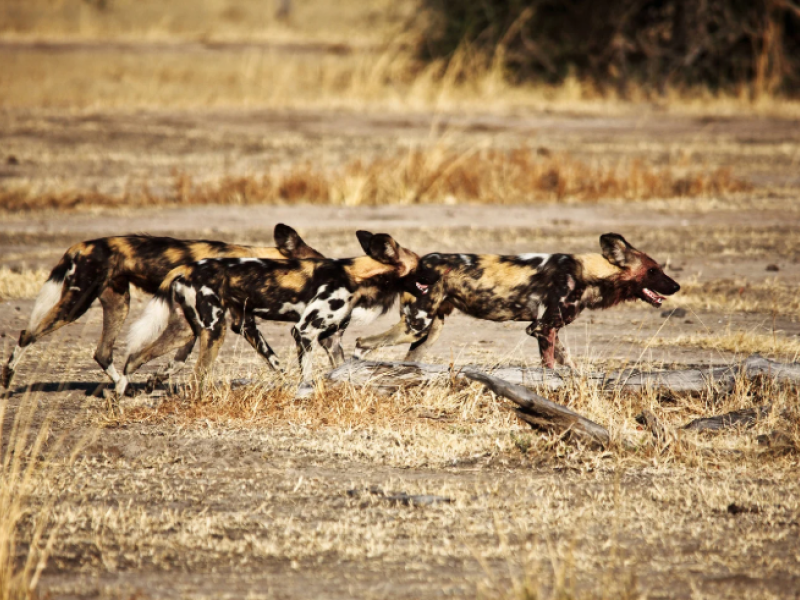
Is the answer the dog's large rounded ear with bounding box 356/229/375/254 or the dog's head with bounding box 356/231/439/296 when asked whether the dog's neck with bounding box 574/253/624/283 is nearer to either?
the dog's head with bounding box 356/231/439/296

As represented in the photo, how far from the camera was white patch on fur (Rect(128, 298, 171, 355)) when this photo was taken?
6.73 meters

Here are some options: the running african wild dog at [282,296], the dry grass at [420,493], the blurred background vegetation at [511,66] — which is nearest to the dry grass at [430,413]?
the dry grass at [420,493]

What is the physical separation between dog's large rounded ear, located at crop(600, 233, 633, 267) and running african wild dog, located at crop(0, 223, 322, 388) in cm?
232

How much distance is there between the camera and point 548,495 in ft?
17.6

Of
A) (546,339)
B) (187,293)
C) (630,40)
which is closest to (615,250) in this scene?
(546,339)

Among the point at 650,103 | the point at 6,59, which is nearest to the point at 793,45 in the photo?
the point at 650,103

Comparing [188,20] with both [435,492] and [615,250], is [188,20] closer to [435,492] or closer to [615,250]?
[615,250]

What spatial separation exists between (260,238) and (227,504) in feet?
24.9

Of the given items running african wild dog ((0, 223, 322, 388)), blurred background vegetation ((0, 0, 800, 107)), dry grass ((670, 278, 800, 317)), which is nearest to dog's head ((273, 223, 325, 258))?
running african wild dog ((0, 223, 322, 388))

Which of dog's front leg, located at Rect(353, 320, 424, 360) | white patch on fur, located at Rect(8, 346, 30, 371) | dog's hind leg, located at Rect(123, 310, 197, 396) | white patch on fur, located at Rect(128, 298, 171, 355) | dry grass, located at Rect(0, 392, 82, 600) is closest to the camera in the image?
dry grass, located at Rect(0, 392, 82, 600)

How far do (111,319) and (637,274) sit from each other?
3.22 m

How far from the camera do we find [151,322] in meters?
6.74

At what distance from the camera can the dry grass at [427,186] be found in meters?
14.6

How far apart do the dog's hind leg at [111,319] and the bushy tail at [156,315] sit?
390mm
